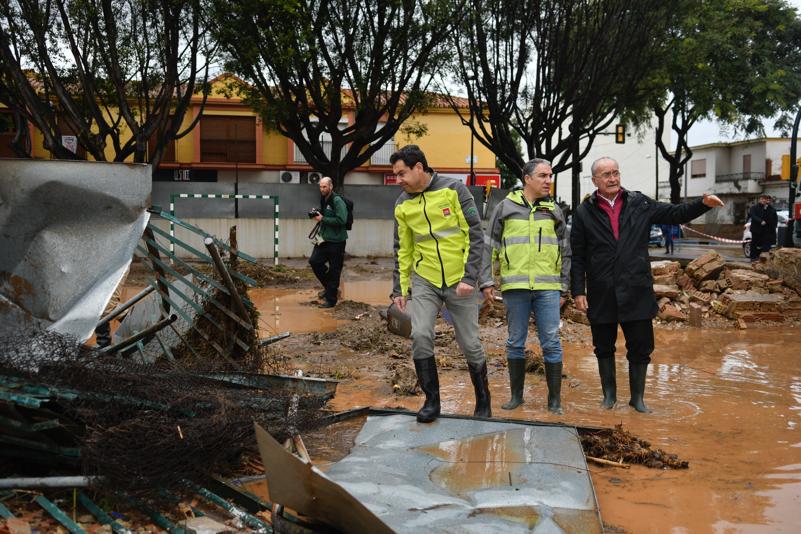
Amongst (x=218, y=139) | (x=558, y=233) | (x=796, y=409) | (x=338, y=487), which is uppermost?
(x=218, y=139)

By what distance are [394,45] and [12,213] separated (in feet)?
58.8

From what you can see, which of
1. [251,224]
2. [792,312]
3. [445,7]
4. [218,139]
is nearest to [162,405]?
[792,312]

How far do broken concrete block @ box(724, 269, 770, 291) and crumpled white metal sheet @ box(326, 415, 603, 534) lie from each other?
821 cm

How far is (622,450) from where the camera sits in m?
5.20

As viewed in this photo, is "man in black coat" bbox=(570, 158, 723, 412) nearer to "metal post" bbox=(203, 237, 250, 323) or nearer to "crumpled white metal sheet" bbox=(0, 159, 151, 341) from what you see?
"metal post" bbox=(203, 237, 250, 323)

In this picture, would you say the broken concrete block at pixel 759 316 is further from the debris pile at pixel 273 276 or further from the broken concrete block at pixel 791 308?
the debris pile at pixel 273 276

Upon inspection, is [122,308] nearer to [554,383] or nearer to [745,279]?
[554,383]

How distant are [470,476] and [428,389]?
1.27m

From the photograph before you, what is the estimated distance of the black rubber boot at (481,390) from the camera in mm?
5949

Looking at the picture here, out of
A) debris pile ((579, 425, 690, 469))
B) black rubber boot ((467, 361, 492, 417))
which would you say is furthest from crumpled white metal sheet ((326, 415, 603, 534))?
black rubber boot ((467, 361, 492, 417))

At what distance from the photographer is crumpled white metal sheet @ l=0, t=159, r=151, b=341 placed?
16.1 ft

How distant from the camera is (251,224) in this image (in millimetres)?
24219

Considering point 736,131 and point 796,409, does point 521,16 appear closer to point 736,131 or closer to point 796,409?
point 796,409

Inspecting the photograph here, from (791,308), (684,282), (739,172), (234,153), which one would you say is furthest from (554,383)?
(739,172)
